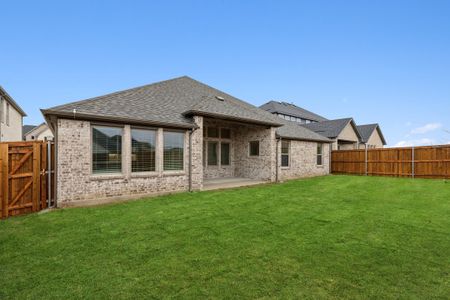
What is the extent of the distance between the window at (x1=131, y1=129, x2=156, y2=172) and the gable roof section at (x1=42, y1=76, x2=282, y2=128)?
0.57 m

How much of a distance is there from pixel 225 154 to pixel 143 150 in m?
6.83

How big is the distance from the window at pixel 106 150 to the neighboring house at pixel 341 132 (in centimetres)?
2137

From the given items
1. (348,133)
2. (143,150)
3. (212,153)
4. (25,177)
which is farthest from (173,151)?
(348,133)

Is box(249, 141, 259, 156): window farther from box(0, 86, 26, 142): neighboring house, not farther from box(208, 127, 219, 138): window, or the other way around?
box(0, 86, 26, 142): neighboring house

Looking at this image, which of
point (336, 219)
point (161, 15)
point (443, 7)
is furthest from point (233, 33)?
point (336, 219)

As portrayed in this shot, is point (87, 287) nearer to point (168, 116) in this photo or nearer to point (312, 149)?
point (168, 116)

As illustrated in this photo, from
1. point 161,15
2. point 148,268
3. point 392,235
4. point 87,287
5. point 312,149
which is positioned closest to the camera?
point 87,287

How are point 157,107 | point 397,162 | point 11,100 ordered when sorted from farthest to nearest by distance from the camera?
point 11,100
point 397,162
point 157,107

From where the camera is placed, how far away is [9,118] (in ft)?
66.2

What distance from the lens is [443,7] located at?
1183cm

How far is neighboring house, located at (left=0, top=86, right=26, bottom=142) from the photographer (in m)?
17.8

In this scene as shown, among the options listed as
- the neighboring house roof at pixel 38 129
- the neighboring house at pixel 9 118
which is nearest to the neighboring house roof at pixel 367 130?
the neighboring house at pixel 9 118

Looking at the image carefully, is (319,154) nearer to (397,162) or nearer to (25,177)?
(397,162)

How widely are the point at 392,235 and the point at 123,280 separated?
18.3 ft
